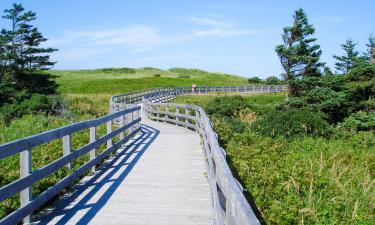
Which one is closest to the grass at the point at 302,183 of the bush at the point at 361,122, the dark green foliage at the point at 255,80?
the bush at the point at 361,122

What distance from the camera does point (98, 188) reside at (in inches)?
333

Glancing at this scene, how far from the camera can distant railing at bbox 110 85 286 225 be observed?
3194 mm

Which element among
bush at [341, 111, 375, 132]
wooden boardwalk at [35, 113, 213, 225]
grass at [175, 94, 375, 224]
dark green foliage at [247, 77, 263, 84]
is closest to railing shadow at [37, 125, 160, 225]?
wooden boardwalk at [35, 113, 213, 225]

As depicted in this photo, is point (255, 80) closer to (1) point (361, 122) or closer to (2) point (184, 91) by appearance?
(2) point (184, 91)

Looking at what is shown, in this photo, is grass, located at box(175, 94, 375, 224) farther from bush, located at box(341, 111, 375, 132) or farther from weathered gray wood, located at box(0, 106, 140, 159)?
bush, located at box(341, 111, 375, 132)

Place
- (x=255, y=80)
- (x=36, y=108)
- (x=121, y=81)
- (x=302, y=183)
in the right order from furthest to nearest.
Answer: (x=255, y=80) → (x=121, y=81) → (x=36, y=108) → (x=302, y=183)

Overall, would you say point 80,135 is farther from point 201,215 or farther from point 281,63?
point 281,63

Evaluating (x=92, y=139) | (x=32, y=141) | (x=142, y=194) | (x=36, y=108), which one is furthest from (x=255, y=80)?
(x=32, y=141)

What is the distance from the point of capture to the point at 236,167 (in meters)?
10.5

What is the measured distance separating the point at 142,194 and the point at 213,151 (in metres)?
2.26

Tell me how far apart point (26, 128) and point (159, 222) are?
39.6 feet

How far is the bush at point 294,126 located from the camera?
57.2 feet

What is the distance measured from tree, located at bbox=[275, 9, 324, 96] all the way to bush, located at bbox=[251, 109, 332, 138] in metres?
26.0

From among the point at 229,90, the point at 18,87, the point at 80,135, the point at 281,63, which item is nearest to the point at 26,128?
the point at 80,135
